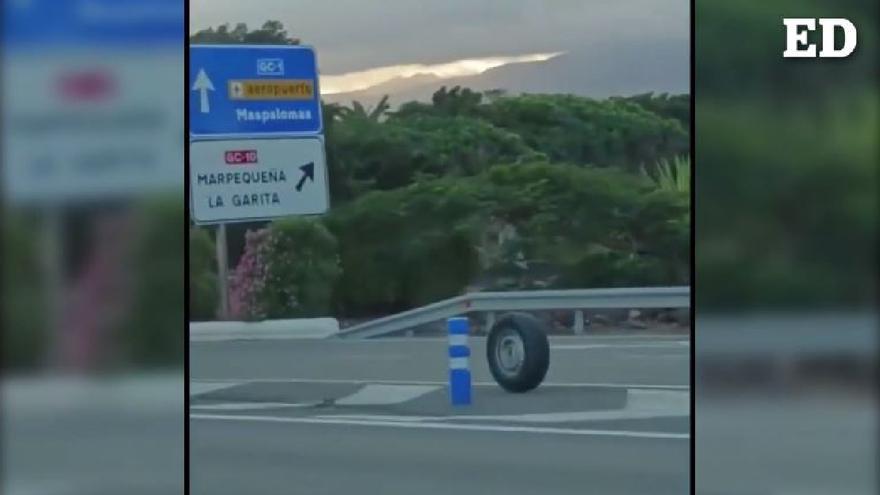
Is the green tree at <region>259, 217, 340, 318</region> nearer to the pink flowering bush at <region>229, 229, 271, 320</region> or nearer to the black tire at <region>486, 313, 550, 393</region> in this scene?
the pink flowering bush at <region>229, 229, 271, 320</region>

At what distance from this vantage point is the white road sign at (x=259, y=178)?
4.67 meters

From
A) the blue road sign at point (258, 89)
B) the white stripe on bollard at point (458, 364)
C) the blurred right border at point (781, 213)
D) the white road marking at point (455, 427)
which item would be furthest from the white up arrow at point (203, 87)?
the blurred right border at point (781, 213)

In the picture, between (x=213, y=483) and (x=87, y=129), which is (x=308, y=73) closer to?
(x=87, y=129)

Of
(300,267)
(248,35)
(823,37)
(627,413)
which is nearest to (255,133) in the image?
(248,35)

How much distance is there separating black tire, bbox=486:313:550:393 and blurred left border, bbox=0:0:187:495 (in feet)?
3.48

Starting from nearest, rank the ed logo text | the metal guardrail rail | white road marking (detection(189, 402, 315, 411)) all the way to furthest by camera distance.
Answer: the ed logo text → the metal guardrail rail → white road marking (detection(189, 402, 315, 411))

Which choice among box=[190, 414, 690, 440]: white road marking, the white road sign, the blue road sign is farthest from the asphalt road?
the blue road sign

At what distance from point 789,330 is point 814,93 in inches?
30.4

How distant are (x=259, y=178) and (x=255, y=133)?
0.15 m

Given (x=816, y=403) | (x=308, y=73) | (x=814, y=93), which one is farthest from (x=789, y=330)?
(x=308, y=73)

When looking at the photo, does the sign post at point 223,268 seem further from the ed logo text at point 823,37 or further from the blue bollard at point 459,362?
the ed logo text at point 823,37

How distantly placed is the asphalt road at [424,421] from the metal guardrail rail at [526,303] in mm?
58

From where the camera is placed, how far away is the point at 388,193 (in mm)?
4684

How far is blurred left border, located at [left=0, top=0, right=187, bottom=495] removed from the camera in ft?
Result: 15.5
